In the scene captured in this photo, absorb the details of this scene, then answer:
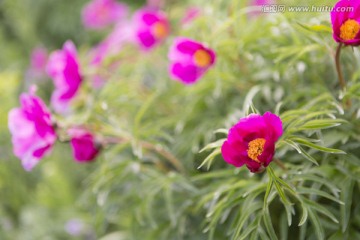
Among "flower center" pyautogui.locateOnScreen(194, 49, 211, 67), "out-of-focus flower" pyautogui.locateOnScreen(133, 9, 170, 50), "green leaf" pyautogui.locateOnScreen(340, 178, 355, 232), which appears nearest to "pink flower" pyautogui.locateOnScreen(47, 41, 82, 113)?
"out-of-focus flower" pyautogui.locateOnScreen(133, 9, 170, 50)

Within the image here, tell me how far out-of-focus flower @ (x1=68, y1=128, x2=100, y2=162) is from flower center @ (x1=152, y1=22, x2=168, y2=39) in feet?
1.48

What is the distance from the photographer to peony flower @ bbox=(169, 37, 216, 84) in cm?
107

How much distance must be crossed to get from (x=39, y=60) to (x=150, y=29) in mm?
1691

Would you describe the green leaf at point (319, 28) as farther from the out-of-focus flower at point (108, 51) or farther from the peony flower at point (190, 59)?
the out-of-focus flower at point (108, 51)

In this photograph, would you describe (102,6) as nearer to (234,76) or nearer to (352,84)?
(234,76)

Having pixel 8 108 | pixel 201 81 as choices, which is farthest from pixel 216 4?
pixel 8 108

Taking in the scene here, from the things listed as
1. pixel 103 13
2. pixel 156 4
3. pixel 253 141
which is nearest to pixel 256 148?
pixel 253 141

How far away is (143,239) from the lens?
1.21m

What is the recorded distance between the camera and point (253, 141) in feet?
2.36

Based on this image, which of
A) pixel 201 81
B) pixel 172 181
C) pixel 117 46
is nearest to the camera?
pixel 172 181

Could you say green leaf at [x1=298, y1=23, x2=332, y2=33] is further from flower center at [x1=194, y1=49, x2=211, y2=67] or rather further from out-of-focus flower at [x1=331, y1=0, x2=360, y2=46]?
flower center at [x1=194, y1=49, x2=211, y2=67]

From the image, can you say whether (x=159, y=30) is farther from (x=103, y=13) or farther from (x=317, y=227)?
(x=103, y=13)

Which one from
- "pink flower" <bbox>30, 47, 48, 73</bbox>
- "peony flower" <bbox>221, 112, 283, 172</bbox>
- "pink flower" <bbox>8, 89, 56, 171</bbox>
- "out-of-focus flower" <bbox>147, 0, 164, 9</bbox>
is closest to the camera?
"peony flower" <bbox>221, 112, 283, 172</bbox>

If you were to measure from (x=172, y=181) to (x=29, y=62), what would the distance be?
2.39m
